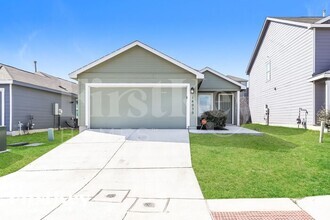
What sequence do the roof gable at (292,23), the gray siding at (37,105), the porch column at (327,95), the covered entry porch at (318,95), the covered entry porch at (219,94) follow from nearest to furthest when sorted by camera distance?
the porch column at (327,95) < the covered entry porch at (318,95) < the roof gable at (292,23) < the gray siding at (37,105) < the covered entry porch at (219,94)

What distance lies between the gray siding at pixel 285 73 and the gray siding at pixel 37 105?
16003 millimetres

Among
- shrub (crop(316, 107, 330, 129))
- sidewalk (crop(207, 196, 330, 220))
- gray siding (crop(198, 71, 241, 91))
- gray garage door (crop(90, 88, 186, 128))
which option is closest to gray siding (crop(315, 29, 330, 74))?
shrub (crop(316, 107, 330, 129))

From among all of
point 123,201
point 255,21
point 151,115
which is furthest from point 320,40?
point 123,201

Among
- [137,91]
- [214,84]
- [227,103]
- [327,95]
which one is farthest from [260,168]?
[227,103]

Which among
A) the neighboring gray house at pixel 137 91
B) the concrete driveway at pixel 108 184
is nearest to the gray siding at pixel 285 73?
the neighboring gray house at pixel 137 91

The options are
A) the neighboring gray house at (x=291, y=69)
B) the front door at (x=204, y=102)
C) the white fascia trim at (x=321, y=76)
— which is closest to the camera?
the white fascia trim at (x=321, y=76)

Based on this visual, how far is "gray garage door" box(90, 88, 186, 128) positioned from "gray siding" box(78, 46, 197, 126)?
0.49m

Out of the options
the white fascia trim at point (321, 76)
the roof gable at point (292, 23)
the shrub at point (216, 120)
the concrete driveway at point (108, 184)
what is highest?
the roof gable at point (292, 23)

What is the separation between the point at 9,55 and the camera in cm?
2489

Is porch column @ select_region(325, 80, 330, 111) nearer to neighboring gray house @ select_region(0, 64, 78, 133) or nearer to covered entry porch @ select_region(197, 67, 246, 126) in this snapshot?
covered entry porch @ select_region(197, 67, 246, 126)

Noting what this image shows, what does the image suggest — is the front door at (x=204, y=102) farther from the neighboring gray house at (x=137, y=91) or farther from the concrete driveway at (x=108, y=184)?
the concrete driveway at (x=108, y=184)

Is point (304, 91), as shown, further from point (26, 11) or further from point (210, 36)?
point (26, 11)

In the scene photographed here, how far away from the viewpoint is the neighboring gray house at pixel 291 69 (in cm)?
1355

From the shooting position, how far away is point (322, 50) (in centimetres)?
1362
